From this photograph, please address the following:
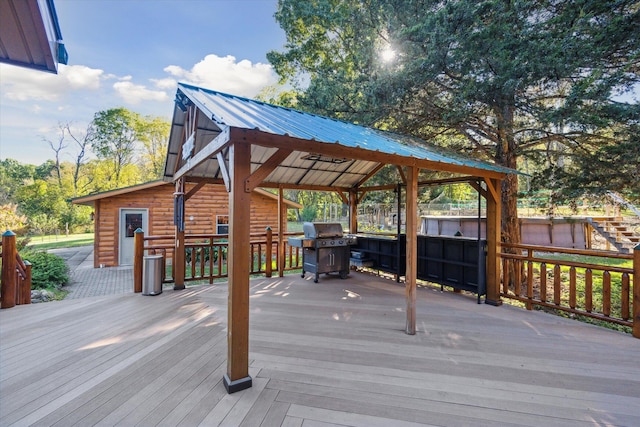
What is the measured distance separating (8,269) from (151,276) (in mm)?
1852

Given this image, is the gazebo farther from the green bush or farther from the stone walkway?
the green bush

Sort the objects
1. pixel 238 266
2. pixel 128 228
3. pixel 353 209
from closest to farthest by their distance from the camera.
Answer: pixel 238 266 < pixel 353 209 < pixel 128 228

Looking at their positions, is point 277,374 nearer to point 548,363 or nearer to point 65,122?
point 548,363

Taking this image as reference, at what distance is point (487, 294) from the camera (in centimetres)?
478

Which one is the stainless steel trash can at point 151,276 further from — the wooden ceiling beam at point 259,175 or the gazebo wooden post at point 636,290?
the gazebo wooden post at point 636,290

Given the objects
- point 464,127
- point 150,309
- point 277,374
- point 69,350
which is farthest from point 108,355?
point 464,127

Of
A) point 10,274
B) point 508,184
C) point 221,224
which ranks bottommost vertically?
point 10,274

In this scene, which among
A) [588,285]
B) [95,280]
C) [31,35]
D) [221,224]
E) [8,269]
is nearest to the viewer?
[31,35]

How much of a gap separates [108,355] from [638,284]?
19.1 ft

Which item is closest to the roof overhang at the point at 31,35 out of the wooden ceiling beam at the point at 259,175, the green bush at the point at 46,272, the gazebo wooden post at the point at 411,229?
the wooden ceiling beam at the point at 259,175

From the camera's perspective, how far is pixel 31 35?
1757mm

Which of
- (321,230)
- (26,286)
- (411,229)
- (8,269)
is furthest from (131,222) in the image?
(411,229)

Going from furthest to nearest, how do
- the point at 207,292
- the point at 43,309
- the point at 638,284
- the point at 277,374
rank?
the point at 207,292
the point at 43,309
the point at 638,284
the point at 277,374

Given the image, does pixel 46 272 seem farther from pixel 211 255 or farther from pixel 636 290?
pixel 636 290
